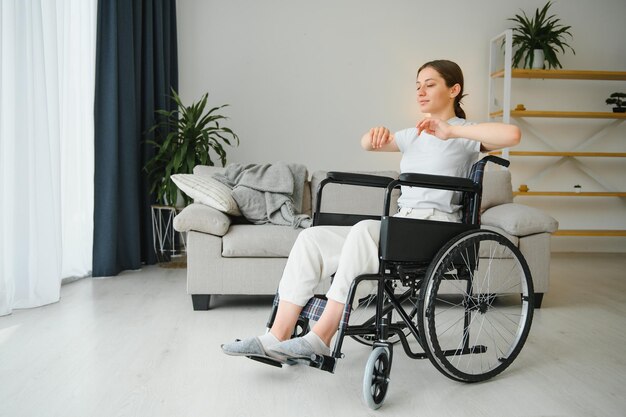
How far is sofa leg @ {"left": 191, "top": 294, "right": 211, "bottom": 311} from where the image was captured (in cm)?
290

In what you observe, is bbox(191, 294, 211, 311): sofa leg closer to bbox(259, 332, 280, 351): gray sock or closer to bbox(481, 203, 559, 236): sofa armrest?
bbox(259, 332, 280, 351): gray sock

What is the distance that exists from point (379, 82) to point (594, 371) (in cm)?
333

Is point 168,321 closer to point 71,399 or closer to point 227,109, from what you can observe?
point 71,399

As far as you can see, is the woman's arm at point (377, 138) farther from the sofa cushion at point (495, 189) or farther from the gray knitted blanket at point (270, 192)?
the sofa cushion at point (495, 189)

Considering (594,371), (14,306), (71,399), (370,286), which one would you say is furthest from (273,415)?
(14,306)

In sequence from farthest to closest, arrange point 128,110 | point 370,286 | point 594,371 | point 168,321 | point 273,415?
point 128,110, point 168,321, point 594,371, point 370,286, point 273,415

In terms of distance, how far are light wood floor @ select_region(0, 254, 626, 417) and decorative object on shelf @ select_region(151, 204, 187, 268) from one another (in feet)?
3.76

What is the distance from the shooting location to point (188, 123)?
13.3 feet

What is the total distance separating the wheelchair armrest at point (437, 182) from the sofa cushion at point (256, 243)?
49.8 inches

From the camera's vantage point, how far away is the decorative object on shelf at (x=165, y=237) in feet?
13.5

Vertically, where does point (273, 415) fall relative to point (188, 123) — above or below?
below

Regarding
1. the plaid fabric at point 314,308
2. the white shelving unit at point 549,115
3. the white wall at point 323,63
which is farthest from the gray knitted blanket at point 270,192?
the white shelving unit at point 549,115

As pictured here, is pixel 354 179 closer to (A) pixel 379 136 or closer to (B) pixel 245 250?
(A) pixel 379 136

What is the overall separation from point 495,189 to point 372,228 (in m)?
1.75
